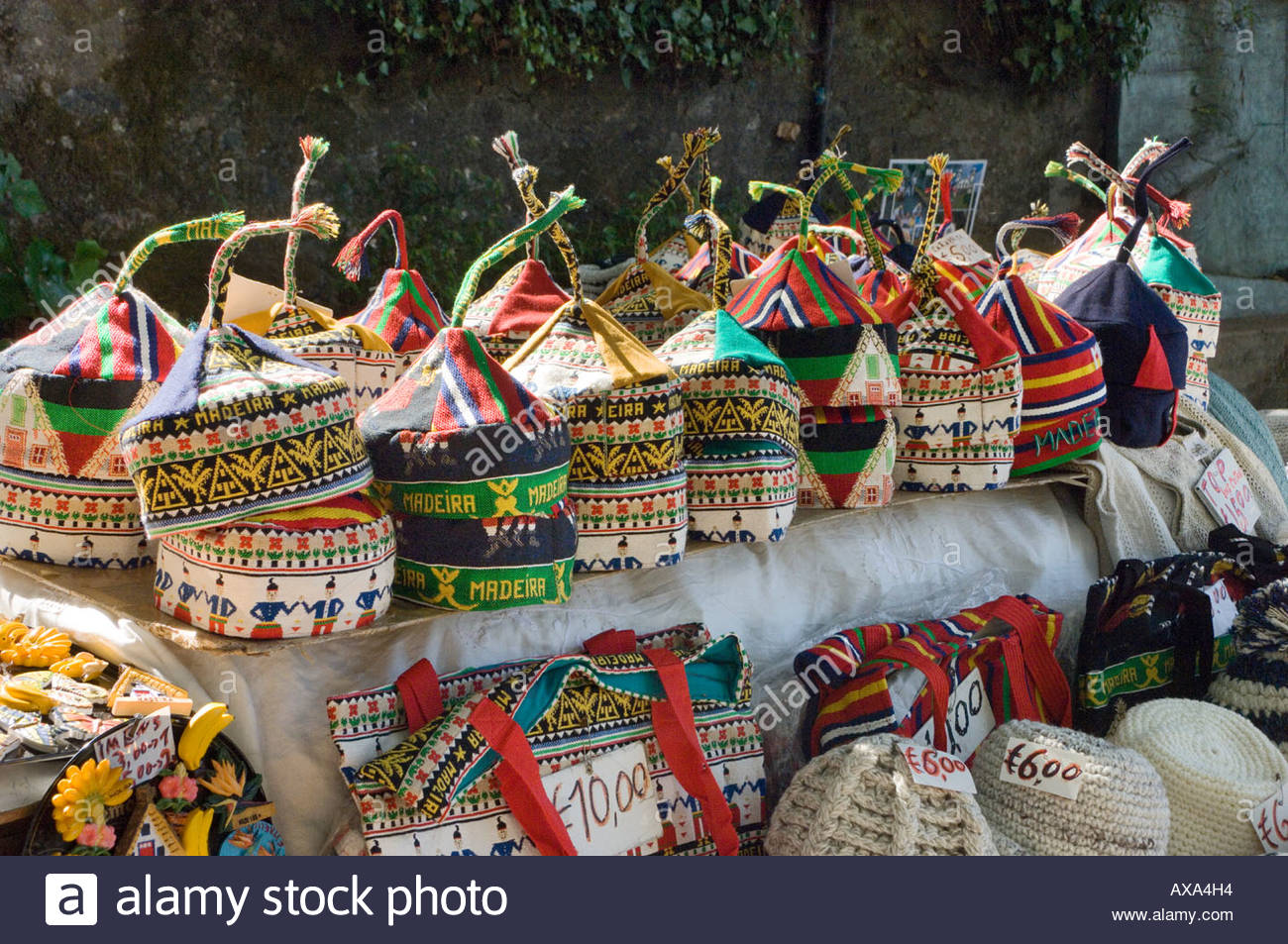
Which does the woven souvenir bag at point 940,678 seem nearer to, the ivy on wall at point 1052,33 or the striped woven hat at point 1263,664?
the striped woven hat at point 1263,664

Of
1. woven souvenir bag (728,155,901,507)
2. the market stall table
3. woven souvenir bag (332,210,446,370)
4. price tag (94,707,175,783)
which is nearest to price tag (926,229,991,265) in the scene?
the market stall table

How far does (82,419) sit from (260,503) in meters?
0.41

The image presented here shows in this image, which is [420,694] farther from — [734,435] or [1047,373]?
[1047,373]

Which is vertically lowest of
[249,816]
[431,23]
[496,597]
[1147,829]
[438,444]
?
[1147,829]

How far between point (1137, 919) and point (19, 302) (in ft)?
11.7

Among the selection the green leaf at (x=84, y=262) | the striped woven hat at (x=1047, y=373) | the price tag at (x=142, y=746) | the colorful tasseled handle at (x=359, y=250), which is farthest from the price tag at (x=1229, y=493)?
the green leaf at (x=84, y=262)

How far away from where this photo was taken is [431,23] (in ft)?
14.5

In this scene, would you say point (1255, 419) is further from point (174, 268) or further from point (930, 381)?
point (174, 268)

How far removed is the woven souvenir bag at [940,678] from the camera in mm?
2029

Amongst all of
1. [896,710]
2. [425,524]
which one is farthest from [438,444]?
[896,710]

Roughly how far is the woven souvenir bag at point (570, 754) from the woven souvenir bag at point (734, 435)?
20 centimetres

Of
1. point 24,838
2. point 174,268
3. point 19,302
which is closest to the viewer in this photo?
point 24,838

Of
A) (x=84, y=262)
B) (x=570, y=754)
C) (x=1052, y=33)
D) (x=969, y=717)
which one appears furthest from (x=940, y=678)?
(x=1052, y=33)

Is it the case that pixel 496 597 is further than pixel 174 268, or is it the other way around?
pixel 174 268
